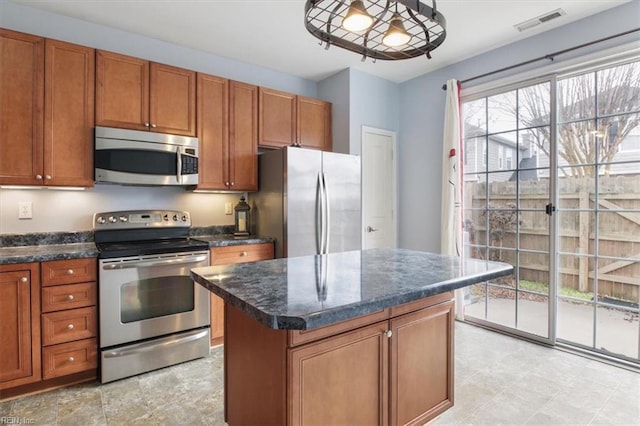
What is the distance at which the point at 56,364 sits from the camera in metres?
2.30

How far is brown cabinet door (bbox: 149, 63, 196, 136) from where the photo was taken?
290 centimetres

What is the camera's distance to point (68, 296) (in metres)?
2.34

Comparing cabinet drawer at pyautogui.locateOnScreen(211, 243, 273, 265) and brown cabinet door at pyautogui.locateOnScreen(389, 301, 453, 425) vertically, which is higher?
cabinet drawer at pyautogui.locateOnScreen(211, 243, 273, 265)

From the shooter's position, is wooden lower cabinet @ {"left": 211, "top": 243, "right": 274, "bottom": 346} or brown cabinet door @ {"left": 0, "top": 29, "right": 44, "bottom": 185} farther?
wooden lower cabinet @ {"left": 211, "top": 243, "right": 274, "bottom": 346}

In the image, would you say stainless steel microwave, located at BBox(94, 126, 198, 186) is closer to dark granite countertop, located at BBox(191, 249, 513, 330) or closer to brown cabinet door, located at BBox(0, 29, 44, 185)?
brown cabinet door, located at BBox(0, 29, 44, 185)

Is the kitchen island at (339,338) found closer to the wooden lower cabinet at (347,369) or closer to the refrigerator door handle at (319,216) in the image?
the wooden lower cabinet at (347,369)

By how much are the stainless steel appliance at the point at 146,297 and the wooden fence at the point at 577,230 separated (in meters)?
2.77

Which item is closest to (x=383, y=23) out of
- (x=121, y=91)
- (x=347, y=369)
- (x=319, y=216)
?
(x=347, y=369)

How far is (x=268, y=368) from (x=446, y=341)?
0.98 meters

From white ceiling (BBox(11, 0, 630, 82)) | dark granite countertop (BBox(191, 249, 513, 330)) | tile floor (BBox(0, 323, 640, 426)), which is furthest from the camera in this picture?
white ceiling (BBox(11, 0, 630, 82))

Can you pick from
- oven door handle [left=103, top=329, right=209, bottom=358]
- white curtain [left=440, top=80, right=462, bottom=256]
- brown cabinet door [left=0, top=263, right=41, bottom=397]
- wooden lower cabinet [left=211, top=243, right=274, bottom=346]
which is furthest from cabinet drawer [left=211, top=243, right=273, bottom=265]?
white curtain [left=440, top=80, right=462, bottom=256]

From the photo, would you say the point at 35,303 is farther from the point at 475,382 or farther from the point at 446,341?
the point at 475,382

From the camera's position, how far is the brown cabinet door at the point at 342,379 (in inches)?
48.7

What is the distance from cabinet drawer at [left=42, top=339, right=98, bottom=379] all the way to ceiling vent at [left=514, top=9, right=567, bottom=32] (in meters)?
4.13
